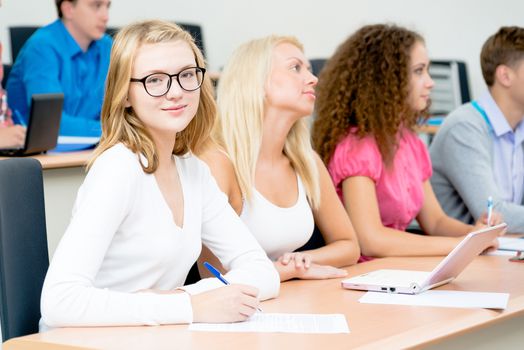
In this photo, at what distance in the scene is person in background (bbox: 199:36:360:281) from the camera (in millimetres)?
2398

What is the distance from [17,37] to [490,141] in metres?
2.33

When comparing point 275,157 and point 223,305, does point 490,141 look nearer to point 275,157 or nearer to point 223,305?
point 275,157

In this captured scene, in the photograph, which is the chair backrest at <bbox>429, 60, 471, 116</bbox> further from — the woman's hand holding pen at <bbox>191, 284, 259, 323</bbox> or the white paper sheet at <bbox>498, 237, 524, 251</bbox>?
the woman's hand holding pen at <bbox>191, 284, 259, 323</bbox>

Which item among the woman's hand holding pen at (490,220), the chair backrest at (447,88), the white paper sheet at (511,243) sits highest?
the woman's hand holding pen at (490,220)

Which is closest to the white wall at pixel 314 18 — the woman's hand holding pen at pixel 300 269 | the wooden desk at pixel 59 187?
the wooden desk at pixel 59 187

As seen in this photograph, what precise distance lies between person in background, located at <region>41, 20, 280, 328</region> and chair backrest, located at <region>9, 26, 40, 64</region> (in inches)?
102

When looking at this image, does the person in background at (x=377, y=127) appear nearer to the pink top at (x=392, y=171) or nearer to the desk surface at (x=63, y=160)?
the pink top at (x=392, y=171)

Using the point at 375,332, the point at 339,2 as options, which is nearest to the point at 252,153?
the point at 375,332

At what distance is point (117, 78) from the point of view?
72.9 inches

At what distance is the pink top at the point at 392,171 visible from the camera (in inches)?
108

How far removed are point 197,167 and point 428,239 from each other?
2.89 feet

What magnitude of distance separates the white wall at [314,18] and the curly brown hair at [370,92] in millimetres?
2306

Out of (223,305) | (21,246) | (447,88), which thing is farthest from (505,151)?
(447,88)

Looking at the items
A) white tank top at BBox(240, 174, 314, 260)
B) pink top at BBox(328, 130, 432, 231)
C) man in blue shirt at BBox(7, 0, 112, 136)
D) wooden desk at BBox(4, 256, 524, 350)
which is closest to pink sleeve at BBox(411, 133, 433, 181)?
pink top at BBox(328, 130, 432, 231)
